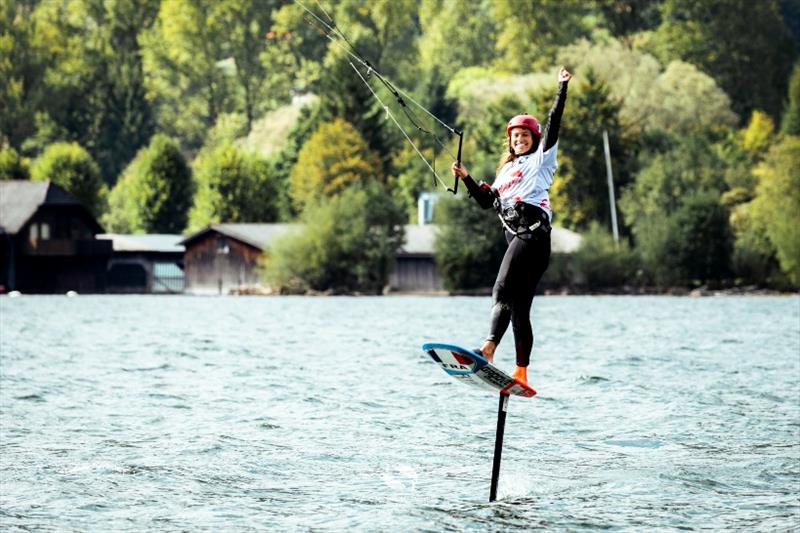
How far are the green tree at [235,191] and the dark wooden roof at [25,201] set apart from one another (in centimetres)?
1192

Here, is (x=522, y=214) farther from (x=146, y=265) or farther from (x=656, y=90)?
(x=656, y=90)

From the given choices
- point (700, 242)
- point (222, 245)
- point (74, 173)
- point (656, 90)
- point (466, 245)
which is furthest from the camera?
point (656, 90)

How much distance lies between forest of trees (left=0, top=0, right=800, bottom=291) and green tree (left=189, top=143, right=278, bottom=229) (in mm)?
179

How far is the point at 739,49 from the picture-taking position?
6900 inches

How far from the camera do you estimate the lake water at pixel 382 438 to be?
72.0ft

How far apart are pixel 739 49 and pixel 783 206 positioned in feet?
200

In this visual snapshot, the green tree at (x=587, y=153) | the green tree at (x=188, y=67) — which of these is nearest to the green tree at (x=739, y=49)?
the green tree at (x=587, y=153)

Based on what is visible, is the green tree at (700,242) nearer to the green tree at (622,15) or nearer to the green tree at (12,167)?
the green tree at (12,167)

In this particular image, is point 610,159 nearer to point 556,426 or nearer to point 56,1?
point 56,1

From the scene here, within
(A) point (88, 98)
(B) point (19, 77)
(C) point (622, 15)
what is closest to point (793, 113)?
(C) point (622, 15)

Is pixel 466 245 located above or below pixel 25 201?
below

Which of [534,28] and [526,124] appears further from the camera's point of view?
[534,28]

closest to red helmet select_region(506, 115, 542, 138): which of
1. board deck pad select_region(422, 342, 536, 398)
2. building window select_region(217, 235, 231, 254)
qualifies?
board deck pad select_region(422, 342, 536, 398)

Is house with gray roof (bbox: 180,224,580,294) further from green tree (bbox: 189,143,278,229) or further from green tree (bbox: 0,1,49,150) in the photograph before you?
green tree (bbox: 0,1,49,150)
